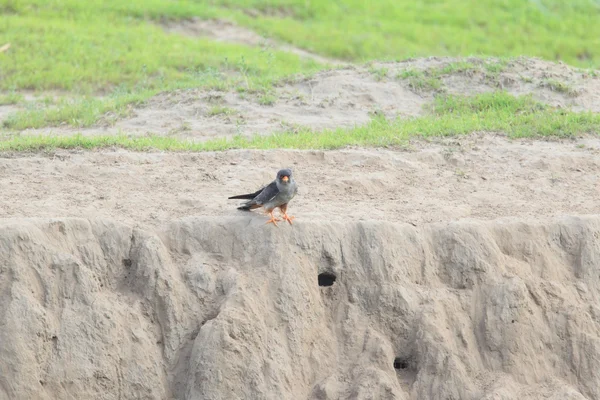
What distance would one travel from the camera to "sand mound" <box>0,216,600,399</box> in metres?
8.32

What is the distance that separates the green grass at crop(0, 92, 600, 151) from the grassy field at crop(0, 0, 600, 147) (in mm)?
212

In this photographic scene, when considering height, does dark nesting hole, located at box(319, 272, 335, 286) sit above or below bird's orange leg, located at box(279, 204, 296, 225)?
below

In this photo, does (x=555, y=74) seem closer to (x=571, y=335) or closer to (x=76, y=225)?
(x=571, y=335)

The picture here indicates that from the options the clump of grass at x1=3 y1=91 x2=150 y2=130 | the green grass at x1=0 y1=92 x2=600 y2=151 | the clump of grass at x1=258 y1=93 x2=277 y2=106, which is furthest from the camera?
the clump of grass at x1=258 y1=93 x2=277 y2=106

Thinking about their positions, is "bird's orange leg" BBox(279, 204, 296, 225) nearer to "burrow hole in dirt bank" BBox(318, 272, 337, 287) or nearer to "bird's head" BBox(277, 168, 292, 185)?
"bird's head" BBox(277, 168, 292, 185)

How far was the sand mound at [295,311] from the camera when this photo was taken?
27.3 ft

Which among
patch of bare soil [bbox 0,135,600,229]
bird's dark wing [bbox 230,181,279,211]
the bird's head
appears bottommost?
patch of bare soil [bbox 0,135,600,229]

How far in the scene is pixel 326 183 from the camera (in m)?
10.3

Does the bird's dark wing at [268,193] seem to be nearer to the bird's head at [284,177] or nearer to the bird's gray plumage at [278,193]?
the bird's gray plumage at [278,193]

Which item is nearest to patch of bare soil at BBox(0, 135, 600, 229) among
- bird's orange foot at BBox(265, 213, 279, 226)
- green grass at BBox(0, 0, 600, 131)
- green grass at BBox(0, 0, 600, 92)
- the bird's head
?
bird's orange foot at BBox(265, 213, 279, 226)

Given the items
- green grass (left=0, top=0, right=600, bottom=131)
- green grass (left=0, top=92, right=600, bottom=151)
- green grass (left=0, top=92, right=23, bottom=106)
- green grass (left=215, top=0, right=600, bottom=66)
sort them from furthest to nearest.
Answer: green grass (left=215, top=0, right=600, bottom=66) < green grass (left=0, top=92, right=23, bottom=106) < green grass (left=0, top=0, right=600, bottom=131) < green grass (left=0, top=92, right=600, bottom=151)

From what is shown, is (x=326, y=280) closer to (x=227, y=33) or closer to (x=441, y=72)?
(x=441, y=72)

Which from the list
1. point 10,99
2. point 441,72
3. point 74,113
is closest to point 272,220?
point 74,113

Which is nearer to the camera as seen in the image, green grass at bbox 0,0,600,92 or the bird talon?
the bird talon
